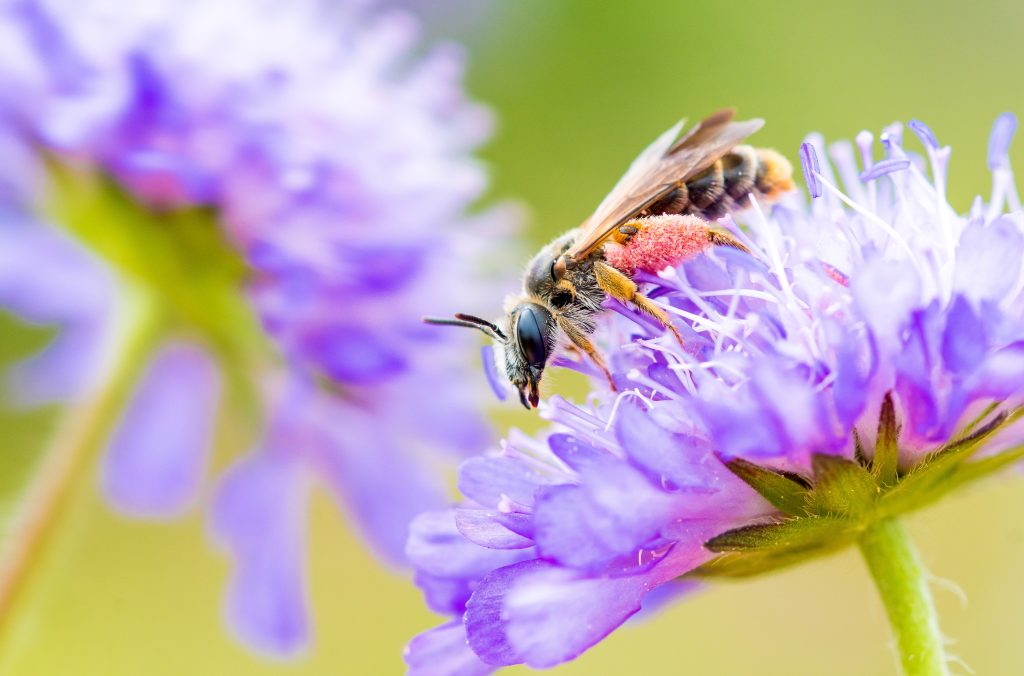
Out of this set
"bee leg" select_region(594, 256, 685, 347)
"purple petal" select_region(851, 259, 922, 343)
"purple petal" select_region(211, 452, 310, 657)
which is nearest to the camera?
"purple petal" select_region(851, 259, 922, 343)

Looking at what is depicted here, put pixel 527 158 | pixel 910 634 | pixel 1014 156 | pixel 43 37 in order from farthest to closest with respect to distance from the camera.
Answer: pixel 527 158, pixel 1014 156, pixel 43 37, pixel 910 634

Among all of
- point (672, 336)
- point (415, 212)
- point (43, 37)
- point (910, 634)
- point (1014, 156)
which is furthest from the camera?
point (1014, 156)

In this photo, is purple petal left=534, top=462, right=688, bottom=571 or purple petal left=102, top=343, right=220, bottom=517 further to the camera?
purple petal left=102, top=343, right=220, bottom=517

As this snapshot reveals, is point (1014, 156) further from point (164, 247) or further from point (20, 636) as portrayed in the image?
point (20, 636)

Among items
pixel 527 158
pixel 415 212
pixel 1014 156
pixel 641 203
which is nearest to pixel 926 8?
pixel 1014 156

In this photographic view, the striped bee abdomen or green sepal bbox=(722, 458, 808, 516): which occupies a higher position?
the striped bee abdomen

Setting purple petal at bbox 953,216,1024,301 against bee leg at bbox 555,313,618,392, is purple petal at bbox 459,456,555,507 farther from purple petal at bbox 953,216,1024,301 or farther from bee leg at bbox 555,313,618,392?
purple petal at bbox 953,216,1024,301

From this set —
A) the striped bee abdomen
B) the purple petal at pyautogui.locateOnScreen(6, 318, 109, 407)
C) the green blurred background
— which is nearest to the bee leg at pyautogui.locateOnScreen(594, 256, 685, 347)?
the striped bee abdomen

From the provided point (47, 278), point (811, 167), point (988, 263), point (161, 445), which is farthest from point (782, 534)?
point (47, 278)
